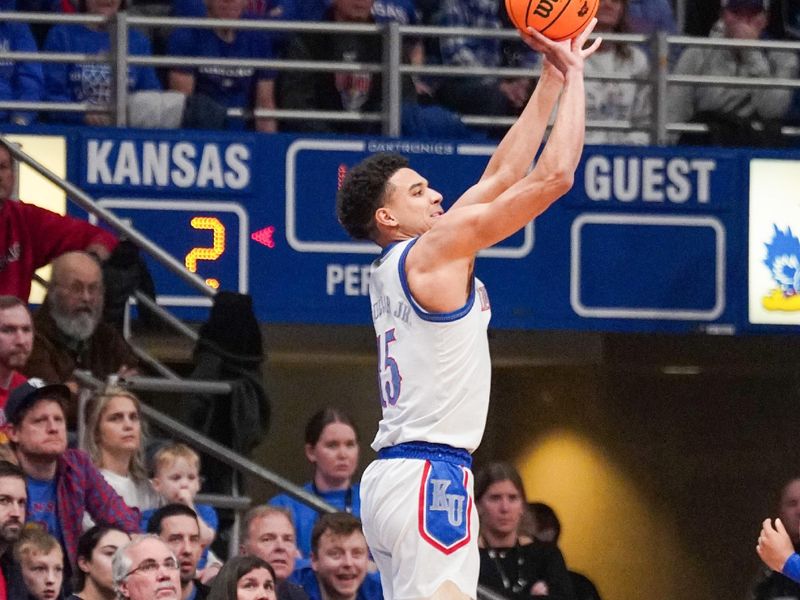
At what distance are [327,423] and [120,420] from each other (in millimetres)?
1152

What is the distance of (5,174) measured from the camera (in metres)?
10.0

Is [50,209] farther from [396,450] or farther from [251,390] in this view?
[396,450]

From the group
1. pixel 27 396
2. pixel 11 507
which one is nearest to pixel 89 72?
pixel 27 396

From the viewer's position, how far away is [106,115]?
11.5 meters

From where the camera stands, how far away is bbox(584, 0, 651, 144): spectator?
40.0 feet

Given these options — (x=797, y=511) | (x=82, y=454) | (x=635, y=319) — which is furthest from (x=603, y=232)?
(x=82, y=454)

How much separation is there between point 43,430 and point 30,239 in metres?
1.90

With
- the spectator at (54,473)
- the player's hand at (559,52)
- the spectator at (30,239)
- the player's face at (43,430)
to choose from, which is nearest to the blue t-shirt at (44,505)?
the spectator at (54,473)

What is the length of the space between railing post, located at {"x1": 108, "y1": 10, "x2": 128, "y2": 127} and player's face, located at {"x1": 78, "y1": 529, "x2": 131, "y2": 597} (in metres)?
3.72

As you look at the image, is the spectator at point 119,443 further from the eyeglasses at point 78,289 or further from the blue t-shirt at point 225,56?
the blue t-shirt at point 225,56

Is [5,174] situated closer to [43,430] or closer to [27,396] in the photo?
[27,396]

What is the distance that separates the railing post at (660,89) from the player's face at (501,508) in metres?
3.12

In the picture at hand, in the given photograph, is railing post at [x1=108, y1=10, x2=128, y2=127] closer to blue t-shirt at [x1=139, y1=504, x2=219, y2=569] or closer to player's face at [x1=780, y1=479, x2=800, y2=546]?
blue t-shirt at [x1=139, y1=504, x2=219, y2=569]

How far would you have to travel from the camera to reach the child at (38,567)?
820 cm
